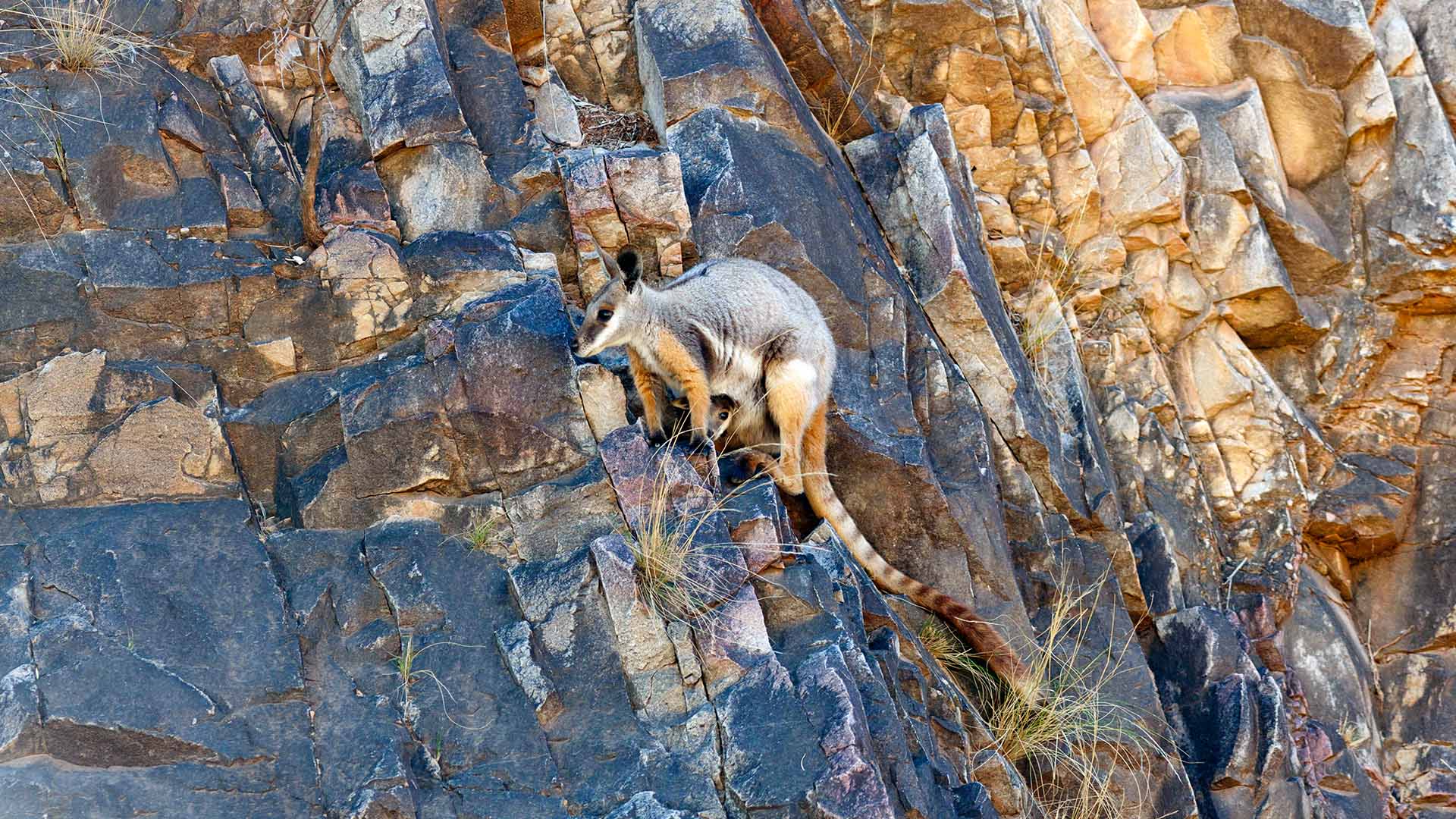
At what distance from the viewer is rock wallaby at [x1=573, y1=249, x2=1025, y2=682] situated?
7254 millimetres

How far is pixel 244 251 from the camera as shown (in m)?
7.32

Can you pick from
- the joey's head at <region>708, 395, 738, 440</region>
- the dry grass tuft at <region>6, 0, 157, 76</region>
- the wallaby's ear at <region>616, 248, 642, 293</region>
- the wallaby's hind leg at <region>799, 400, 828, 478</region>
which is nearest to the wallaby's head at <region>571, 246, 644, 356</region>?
the wallaby's ear at <region>616, 248, 642, 293</region>

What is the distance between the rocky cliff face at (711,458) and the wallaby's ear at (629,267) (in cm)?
50

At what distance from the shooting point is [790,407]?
7.45 metres

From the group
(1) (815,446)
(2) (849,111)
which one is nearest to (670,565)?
(1) (815,446)

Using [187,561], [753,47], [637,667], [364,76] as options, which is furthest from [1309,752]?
[364,76]

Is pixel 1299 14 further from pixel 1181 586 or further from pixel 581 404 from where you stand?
pixel 581 404

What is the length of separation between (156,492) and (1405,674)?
10258mm

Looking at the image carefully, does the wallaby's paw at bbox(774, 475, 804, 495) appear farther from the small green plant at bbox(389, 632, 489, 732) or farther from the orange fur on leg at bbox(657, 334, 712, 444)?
the small green plant at bbox(389, 632, 489, 732)

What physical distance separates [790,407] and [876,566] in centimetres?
121

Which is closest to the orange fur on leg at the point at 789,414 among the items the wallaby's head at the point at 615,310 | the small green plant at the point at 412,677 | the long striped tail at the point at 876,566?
the long striped tail at the point at 876,566

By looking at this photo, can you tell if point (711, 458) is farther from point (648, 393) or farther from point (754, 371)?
point (754, 371)

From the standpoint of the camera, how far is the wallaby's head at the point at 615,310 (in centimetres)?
689

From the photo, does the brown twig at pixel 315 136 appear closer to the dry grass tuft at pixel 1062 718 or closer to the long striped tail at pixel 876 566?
the long striped tail at pixel 876 566
